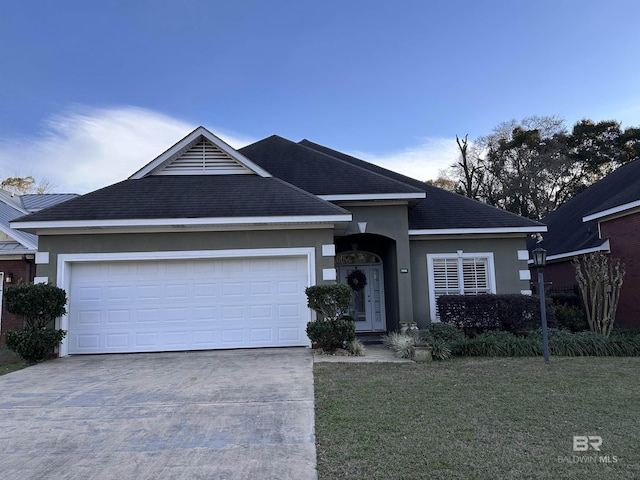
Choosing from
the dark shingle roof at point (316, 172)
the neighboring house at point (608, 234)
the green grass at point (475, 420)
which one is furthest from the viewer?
the neighboring house at point (608, 234)

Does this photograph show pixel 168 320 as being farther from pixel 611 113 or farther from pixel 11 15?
pixel 611 113

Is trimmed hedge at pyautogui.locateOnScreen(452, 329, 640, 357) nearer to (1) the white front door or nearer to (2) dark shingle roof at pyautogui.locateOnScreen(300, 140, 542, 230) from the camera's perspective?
(2) dark shingle roof at pyautogui.locateOnScreen(300, 140, 542, 230)

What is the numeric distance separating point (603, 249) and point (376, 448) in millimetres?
13133

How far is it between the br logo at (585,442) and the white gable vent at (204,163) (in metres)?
9.93

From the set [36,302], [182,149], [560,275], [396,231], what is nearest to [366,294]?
[396,231]

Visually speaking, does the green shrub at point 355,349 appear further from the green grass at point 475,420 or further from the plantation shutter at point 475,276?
the plantation shutter at point 475,276

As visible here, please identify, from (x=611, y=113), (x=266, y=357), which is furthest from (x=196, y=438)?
(x=611, y=113)

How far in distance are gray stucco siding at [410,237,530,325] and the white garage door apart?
3911mm

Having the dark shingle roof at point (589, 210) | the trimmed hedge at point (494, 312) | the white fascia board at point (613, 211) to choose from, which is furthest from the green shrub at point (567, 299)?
the trimmed hedge at point (494, 312)

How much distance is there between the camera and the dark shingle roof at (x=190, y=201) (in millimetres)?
9672

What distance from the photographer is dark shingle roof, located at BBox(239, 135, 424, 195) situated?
38.9ft

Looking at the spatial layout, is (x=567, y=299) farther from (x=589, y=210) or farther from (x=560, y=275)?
(x=589, y=210)

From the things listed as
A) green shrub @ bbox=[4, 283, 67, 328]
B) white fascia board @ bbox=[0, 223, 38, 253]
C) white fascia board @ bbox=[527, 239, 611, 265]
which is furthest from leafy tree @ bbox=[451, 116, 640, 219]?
green shrub @ bbox=[4, 283, 67, 328]

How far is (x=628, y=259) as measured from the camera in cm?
1277
